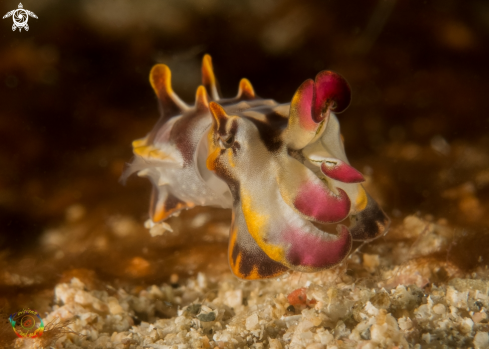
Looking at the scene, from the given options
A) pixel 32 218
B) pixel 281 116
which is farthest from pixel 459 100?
pixel 32 218

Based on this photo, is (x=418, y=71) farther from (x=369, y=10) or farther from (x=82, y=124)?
(x=82, y=124)

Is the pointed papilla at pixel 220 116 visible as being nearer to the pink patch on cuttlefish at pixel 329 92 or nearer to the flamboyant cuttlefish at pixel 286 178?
the flamboyant cuttlefish at pixel 286 178

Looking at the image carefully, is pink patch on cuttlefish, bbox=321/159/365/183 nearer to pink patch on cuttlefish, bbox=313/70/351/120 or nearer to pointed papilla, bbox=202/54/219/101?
pink patch on cuttlefish, bbox=313/70/351/120

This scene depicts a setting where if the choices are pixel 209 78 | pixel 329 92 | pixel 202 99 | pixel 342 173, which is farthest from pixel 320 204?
pixel 209 78

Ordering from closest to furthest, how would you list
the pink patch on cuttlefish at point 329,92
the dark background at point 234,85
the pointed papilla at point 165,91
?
the pink patch on cuttlefish at point 329,92, the dark background at point 234,85, the pointed papilla at point 165,91

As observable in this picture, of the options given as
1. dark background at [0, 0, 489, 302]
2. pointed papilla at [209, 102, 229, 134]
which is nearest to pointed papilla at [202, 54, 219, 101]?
dark background at [0, 0, 489, 302]

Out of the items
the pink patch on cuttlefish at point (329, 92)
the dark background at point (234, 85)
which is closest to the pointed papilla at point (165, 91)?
the dark background at point (234, 85)
